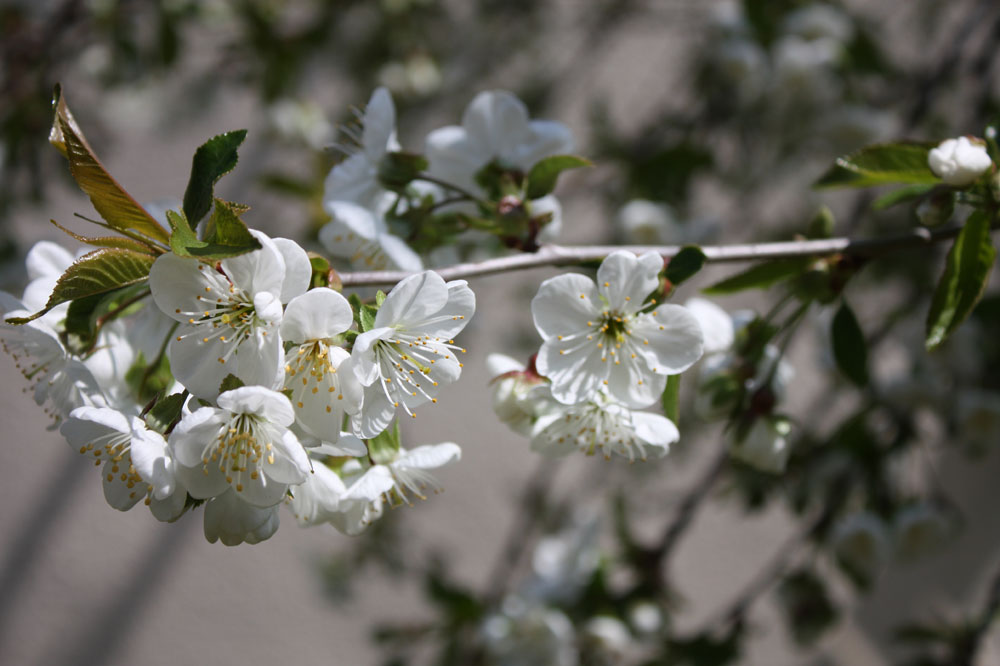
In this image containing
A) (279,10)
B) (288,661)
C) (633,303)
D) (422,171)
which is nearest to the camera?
(633,303)

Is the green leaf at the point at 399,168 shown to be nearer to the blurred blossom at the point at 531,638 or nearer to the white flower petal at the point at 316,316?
the white flower petal at the point at 316,316

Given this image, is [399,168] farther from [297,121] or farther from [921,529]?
[297,121]

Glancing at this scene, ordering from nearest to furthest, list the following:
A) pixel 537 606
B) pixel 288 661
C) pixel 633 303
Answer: pixel 633 303 < pixel 537 606 < pixel 288 661

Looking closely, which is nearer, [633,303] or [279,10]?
[633,303]

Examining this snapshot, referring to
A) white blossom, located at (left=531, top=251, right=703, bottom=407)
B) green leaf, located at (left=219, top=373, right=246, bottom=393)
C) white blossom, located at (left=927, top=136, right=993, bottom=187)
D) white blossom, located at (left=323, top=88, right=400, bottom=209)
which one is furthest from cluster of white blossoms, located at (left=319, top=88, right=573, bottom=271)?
white blossom, located at (left=927, top=136, right=993, bottom=187)

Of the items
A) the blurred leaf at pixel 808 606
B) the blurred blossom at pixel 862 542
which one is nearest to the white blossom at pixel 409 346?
the blurred blossom at pixel 862 542

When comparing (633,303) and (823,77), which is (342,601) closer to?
(633,303)

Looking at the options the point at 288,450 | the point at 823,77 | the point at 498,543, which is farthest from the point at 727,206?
the point at 288,450
